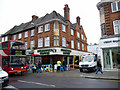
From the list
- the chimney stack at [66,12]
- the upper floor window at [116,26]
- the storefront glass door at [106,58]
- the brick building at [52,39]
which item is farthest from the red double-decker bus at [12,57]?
the chimney stack at [66,12]

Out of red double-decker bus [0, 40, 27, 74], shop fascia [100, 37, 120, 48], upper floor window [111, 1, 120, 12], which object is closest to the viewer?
red double-decker bus [0, 40, 27, 74]

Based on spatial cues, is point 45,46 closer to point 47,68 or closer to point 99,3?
point 47,68

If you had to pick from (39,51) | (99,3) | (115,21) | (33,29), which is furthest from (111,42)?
(33,29)

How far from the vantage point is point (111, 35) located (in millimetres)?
15344

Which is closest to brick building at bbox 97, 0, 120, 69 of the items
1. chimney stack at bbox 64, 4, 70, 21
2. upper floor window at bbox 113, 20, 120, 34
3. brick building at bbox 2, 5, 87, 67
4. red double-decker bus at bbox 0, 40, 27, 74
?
upper floor window at bbox 113, 20, 120, 34

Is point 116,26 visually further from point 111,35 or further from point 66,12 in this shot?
point 66,12

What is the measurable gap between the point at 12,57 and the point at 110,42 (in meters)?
13.2

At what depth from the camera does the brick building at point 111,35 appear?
15056mm

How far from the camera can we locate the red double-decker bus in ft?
41.0

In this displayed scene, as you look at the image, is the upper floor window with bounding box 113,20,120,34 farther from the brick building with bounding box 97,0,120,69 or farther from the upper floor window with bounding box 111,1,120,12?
the upper floor window with bounding box 111,1,120,12

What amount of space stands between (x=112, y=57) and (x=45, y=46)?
13.0 metres

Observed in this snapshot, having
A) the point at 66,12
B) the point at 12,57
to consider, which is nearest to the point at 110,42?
the point at 66,12

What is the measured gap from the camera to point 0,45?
1433cm

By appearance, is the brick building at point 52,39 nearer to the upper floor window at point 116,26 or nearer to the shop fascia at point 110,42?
the shop fascia at point 110,42
